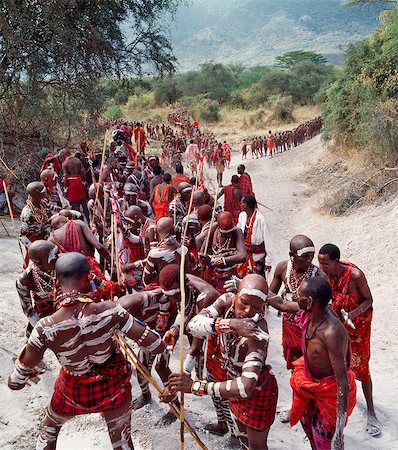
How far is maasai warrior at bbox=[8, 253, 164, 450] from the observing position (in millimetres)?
2701

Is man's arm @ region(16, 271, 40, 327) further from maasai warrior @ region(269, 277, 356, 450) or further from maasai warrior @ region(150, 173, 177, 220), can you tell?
maasai warrior @ region(150, 173, 177, 220)

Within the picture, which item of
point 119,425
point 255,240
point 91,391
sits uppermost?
point 255,240

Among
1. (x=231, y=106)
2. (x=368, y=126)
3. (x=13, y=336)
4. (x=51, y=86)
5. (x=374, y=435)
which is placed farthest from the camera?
(x=231, y=106)

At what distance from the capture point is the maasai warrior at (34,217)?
17.6ft

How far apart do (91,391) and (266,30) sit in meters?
172

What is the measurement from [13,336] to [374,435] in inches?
150

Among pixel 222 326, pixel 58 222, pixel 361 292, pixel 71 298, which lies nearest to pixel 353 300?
pixel 361 292

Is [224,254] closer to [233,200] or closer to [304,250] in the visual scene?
[304,250]

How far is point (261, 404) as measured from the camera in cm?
292

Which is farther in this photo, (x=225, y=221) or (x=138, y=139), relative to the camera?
(x=138, y=139)

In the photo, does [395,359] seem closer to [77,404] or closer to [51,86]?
[77,404]

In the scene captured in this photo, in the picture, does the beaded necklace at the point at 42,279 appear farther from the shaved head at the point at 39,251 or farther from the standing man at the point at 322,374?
the standing man at the point at 322,374

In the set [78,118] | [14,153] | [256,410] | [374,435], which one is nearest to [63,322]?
[256,410]

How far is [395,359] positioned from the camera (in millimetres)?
5434
